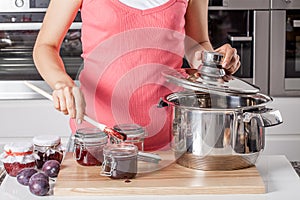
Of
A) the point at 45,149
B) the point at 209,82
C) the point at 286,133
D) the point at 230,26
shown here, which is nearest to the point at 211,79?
the point at 209,82

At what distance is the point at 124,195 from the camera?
3.84 feet

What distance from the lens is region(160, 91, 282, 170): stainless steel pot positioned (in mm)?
1202

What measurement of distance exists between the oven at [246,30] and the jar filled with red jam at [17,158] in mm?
1254

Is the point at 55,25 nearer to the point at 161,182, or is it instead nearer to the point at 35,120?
the point at 161,182

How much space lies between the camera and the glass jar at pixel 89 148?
1.27 meters

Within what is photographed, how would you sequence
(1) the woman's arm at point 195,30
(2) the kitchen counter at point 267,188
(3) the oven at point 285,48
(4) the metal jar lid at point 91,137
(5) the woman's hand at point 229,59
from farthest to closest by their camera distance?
1. (3) the oven at point 285,48
2. (1) the woman's arm at point 195,30
3. (5) the woman's hand at point 229,59
4. (4) the metal jar lid at point 91,137
5. (2) the kitchen counter at point 267,188

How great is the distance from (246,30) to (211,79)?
4.00 feet

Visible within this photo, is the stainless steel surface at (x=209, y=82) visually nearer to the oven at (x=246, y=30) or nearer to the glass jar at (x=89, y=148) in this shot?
the glass jar at (x=89, y=148)

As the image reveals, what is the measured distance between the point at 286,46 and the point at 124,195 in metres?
1.44

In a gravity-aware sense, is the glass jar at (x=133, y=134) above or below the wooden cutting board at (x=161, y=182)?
above

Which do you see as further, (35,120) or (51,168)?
(35,120)

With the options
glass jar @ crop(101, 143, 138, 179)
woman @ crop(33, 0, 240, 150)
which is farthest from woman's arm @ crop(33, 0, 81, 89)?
glass jar @ crop(101, 143, 138, 179)

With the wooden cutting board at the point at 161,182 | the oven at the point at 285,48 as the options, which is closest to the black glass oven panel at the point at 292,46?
the oven at the point at 285,48

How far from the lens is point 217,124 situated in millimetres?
1201
